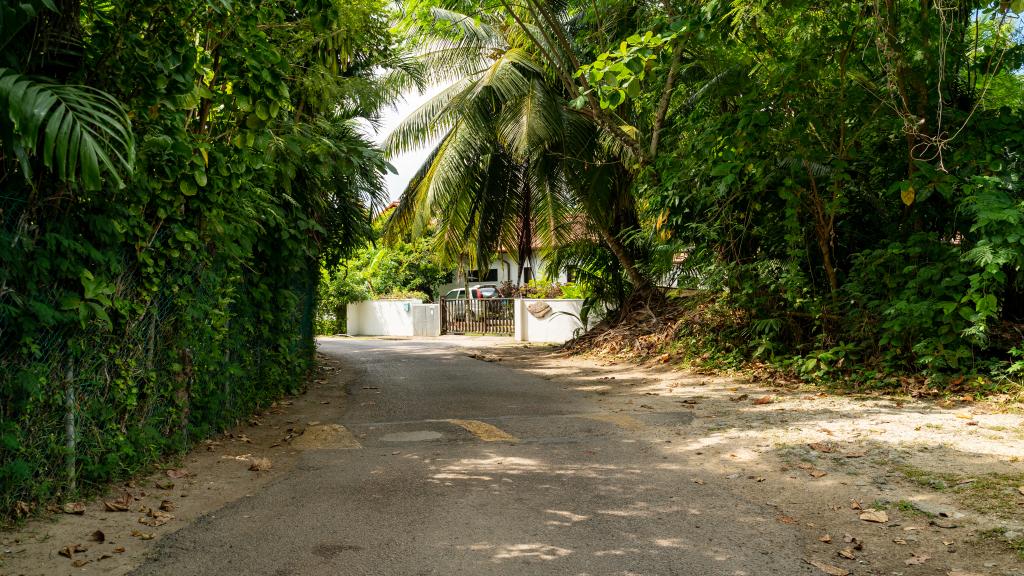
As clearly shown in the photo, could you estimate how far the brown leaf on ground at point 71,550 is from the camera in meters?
4.11

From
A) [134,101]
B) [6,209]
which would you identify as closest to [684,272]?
[134,101]

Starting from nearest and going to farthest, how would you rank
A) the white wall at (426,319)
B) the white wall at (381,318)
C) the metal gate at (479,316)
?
1. the metal gate at (479,316)
2. the white wall at (426,319)
3. the white wall at (381,318)

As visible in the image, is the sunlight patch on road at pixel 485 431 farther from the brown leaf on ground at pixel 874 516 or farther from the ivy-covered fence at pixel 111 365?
the brown leaf on ground at pixel 874 516

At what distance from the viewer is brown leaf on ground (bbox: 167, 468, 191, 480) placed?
581 cm

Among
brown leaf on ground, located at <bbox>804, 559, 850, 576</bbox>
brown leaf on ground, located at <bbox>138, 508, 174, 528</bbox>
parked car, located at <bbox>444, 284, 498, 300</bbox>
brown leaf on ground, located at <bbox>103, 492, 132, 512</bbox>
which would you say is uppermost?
parked car, located at <bbox>444, 284, 498, 300</bbox>

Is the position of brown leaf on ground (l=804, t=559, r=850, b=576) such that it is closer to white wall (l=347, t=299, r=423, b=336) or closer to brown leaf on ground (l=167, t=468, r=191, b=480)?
brown leaf on ground (l=167, t=468, r=191, b=480)

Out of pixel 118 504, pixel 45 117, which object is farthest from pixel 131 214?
pixel 118 504

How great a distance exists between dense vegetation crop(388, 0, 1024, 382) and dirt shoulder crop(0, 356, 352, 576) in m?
4.66

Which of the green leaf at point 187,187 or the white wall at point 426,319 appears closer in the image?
the green leaf at point 187,187

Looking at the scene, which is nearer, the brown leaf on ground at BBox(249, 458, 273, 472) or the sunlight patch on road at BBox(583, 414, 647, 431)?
the brown leaf on ground at BBox(249, 458, 273, 472)

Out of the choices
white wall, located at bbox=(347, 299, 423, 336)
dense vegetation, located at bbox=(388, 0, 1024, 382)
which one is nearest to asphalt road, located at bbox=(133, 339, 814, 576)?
dense vegetation, located at bbox=(388, 0, 1024, 382)

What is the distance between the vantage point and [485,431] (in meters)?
7.85

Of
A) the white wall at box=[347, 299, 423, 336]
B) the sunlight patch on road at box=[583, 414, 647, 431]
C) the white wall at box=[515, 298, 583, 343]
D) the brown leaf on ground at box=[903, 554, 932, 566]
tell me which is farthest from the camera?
the white wall at box=[347, 299, 423, 336]

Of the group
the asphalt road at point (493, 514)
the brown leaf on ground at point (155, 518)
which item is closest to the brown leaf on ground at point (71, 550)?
the asphalt road at point (493, 514)
